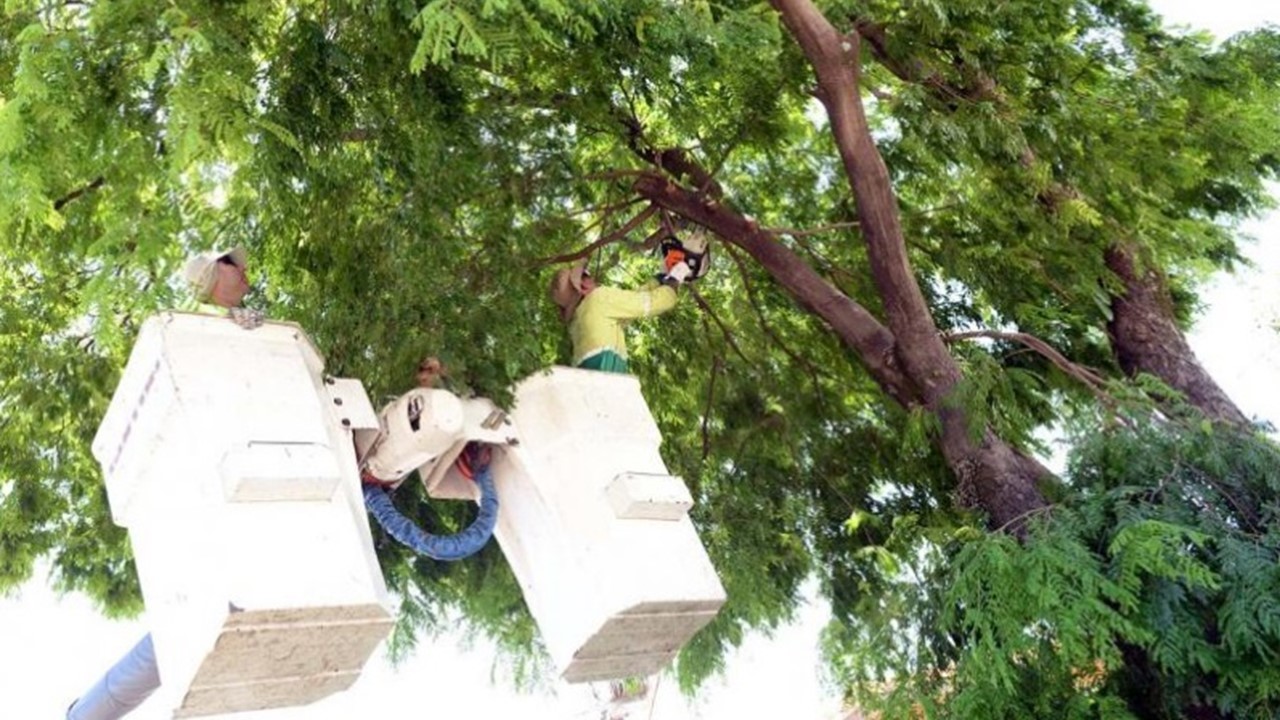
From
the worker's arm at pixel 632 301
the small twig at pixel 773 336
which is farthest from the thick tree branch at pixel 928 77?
the worker's arm at pixel 632 301

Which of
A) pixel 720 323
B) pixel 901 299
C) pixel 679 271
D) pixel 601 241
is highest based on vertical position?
pixel 720 323

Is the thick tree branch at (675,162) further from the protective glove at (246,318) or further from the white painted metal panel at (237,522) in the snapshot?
the white painted metal panel at (237,522)

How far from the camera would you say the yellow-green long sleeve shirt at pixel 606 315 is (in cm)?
527

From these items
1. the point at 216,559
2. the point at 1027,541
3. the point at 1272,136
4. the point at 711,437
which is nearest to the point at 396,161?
the point at 216,559

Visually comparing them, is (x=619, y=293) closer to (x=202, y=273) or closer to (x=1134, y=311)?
(x=202, y=273)

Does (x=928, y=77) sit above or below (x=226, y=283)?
above

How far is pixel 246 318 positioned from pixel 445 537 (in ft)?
3.41

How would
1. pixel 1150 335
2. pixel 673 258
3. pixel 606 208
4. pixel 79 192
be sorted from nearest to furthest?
pixel 79 192
pixel 673 258
pixel 606 208
pixel 1150 335

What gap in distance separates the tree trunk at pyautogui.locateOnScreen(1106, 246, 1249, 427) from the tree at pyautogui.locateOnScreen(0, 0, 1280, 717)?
2 cm

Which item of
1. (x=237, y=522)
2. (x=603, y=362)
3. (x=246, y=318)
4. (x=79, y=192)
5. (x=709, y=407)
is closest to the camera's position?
(x=237, y=522)

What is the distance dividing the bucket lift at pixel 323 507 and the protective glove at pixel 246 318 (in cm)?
3

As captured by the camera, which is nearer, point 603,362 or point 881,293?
point 603,362

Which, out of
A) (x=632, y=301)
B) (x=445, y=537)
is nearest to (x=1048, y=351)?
(x=632, y=301)

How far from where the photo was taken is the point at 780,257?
5945mm
